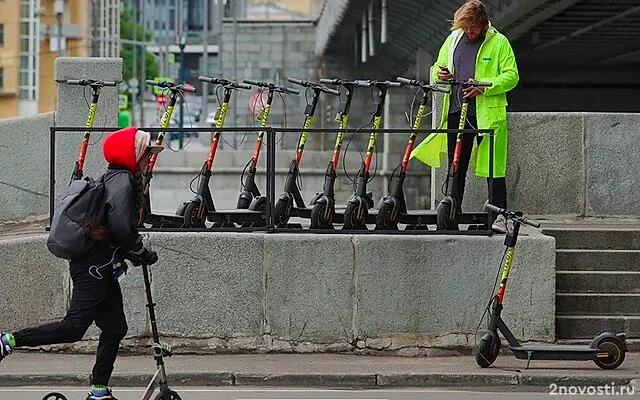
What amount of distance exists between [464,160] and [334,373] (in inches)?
105

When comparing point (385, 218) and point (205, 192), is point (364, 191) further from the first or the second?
point (205, 192)

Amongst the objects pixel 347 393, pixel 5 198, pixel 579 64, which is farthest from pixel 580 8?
pixel 579 64

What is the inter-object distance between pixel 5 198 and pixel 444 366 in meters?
5.11

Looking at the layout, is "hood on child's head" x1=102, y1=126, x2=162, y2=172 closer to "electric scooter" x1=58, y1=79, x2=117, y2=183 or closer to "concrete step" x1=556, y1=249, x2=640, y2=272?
"electric scooter" x1=58, y1=79, x2=117, y2=183

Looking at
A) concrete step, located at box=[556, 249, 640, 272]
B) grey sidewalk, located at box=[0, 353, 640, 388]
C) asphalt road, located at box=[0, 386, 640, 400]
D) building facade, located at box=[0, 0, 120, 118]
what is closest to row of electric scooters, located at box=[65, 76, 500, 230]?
concrete step, located at box=[556, 249, 640, 272]

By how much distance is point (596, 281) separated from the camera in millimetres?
12602

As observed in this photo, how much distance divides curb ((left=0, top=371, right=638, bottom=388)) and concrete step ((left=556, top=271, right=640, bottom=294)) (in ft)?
6.23

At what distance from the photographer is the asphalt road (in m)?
10.2

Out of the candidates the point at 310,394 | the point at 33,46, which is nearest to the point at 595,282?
the point at 310,394

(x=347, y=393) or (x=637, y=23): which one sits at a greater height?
(x=637, y=23)

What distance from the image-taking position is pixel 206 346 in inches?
479

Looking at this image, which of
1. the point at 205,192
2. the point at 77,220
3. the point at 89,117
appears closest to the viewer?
the point at 77,220

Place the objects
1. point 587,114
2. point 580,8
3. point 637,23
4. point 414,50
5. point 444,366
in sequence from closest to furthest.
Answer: point 444,366 → point 587,114 → point 580,8 → point 637,23 → point 414,50

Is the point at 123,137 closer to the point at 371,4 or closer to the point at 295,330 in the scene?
the point at 295,330
